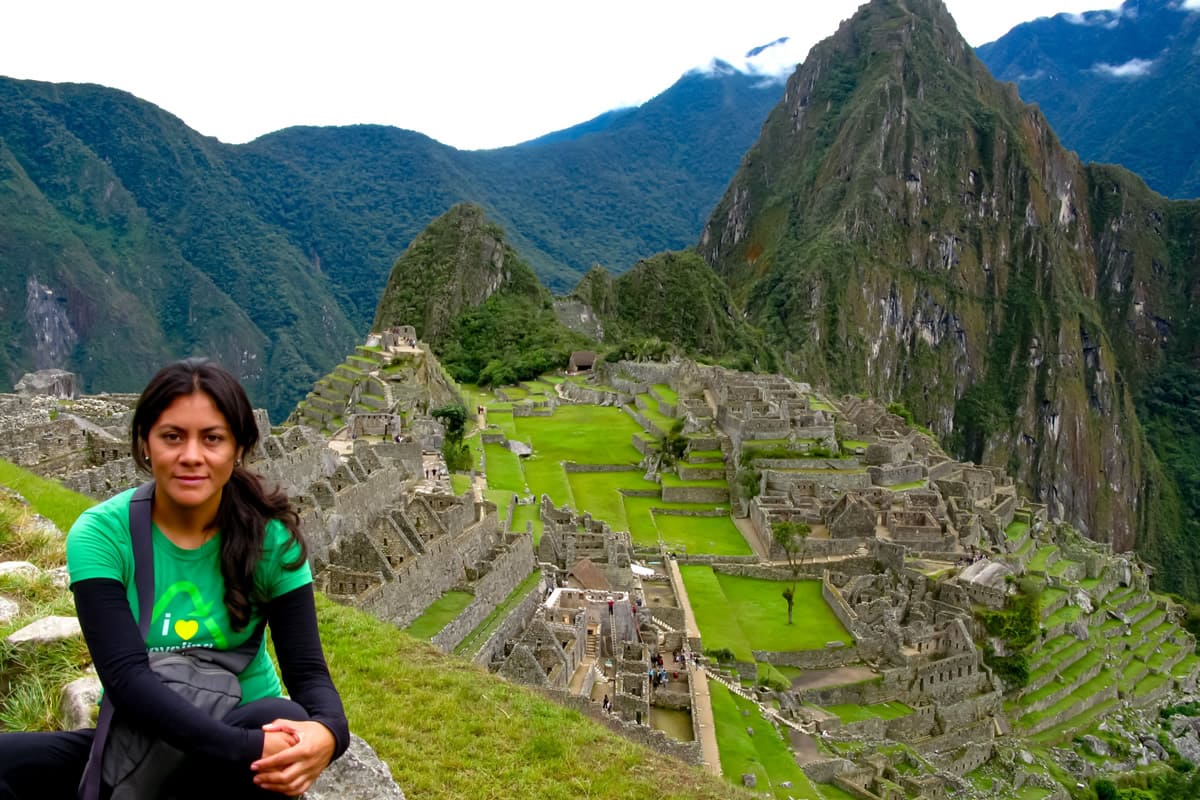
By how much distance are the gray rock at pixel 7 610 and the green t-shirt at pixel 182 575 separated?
2585 millimetres

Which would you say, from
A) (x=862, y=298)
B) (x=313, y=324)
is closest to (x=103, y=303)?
(x=313, y=324)

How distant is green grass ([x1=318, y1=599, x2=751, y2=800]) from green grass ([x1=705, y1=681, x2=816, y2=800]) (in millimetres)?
8718

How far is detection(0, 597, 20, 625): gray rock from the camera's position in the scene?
556cm

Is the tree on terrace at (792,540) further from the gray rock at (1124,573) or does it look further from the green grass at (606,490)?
the gray rock at (1124,573)

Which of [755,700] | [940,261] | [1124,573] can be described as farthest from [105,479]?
[940,261]

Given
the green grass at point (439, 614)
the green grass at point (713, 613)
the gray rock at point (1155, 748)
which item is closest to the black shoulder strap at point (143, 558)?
the green grass at point (439, 614)

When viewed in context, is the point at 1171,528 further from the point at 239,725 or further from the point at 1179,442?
the point at 239,725

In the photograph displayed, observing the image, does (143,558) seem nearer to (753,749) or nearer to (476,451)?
(753,749)

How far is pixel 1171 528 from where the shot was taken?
403 feet

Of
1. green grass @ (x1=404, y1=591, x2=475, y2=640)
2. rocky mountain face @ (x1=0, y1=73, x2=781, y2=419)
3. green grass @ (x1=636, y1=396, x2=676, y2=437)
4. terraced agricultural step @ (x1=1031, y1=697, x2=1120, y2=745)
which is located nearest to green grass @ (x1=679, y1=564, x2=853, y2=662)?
terraced agricultural step @ (x1=1031, y1=697, x2=1120, y2=745)

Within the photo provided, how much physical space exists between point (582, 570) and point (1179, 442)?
6099 inches

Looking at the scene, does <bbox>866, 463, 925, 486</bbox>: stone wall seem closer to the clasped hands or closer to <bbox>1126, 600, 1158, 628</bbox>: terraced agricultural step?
<bbox>1126, 600, 1158, 628</bbox>: terraced agricultural step

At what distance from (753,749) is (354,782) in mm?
14448

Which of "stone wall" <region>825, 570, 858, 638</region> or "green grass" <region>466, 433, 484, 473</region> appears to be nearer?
"stone wall" <region>825, 570, 858, 638</region>
